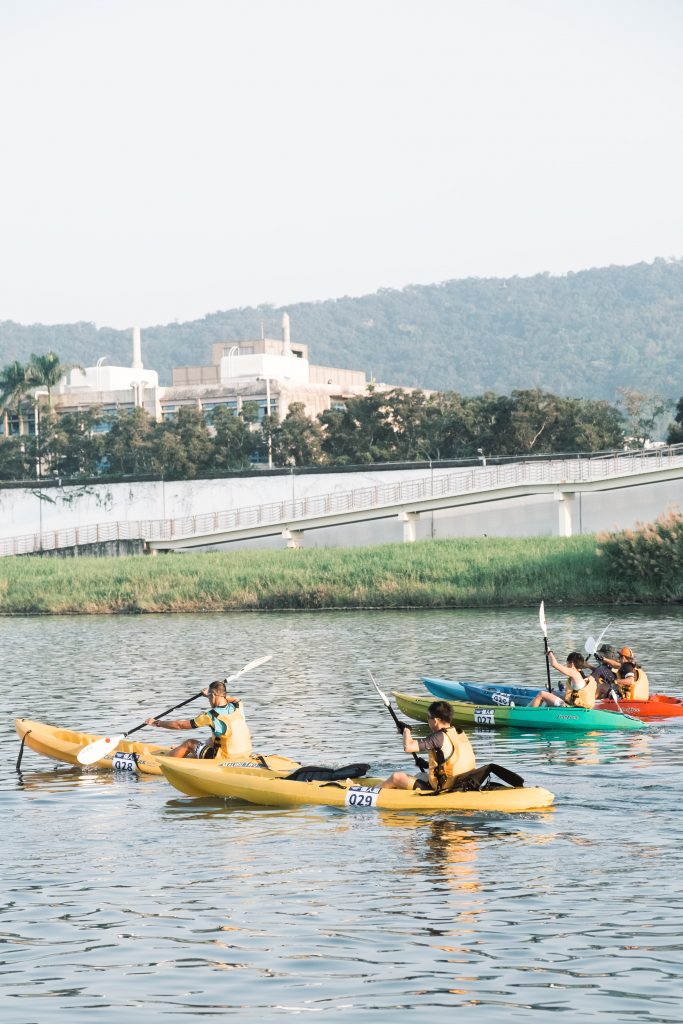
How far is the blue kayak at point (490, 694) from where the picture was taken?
80.8ft

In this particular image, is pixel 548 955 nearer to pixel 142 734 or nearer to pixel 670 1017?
pixel 670 1017

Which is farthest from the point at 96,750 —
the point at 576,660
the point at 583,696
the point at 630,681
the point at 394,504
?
the point at 394,504

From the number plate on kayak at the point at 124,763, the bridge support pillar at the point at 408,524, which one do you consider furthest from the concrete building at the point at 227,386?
the number plate on kayak at the point at 124,763

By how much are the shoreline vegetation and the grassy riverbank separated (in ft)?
0.12

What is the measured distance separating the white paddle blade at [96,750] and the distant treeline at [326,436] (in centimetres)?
5660

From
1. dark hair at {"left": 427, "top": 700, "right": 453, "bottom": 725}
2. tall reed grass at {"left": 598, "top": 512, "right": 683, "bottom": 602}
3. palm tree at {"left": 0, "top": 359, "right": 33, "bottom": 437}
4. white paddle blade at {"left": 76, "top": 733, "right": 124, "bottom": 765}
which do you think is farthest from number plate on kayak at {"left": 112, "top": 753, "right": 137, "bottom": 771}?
palm tree at {"left": 0, "top": 359, "right": 33, "bottom": 437}

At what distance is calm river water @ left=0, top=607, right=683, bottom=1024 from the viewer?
10148 mm

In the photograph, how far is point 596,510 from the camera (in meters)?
66.3

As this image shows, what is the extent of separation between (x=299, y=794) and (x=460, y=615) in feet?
98.4

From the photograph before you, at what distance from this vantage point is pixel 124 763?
65.5 ft

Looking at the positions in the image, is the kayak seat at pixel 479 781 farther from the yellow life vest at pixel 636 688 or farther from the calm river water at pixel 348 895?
the yellow life vest at pixel 636 688

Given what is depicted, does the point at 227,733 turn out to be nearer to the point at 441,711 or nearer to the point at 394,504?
the point at 441,711

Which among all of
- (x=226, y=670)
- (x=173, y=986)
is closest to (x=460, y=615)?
(x=226, y=670)

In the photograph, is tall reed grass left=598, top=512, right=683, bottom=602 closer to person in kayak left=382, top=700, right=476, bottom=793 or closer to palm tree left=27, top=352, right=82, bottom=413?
person in kayak left=382, top=700, right=476, bottom=793
